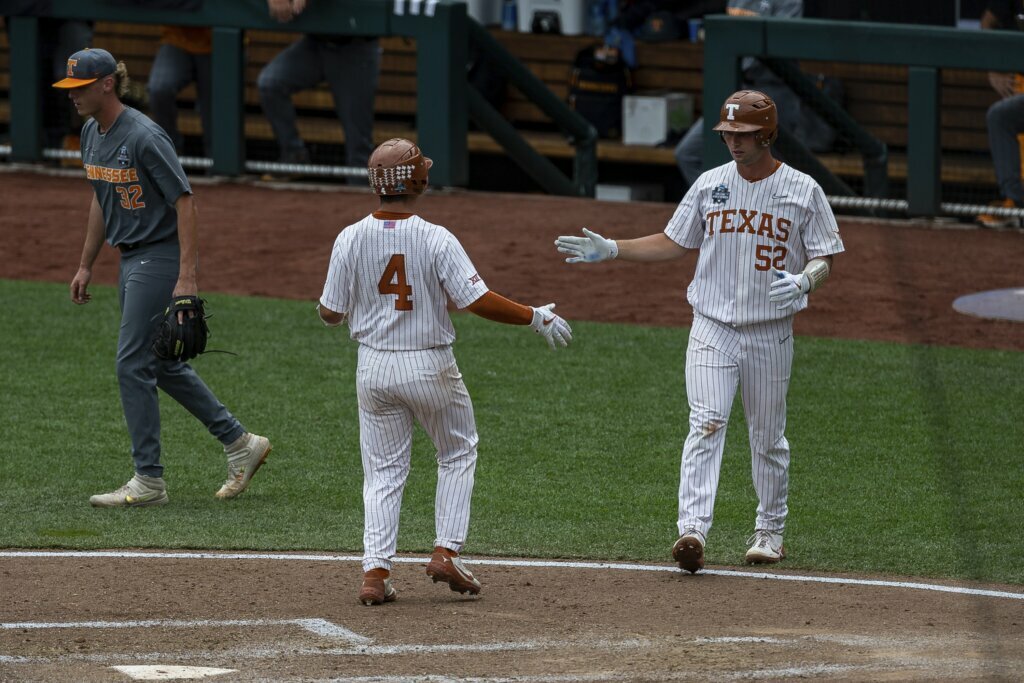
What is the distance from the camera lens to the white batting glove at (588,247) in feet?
19.6

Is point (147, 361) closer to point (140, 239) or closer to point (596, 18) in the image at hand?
point (140, 239)

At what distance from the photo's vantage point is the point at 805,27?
12461mm

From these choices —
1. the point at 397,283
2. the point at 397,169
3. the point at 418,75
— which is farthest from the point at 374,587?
the point at 418,75

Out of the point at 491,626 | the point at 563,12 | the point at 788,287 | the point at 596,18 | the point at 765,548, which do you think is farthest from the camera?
the point at 596,18

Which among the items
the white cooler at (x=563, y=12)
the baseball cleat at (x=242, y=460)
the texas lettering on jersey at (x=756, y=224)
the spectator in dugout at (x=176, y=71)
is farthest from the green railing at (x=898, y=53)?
the texas lettering on jersey at (x=756, y=224)

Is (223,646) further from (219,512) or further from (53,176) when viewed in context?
(53,176)

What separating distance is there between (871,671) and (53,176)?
11.5m

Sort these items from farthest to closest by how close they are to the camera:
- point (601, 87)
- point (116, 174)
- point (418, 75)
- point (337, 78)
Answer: point (601, 87)
point (418, 75)
point (337, 78)
point (116, 174)

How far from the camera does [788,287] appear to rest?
18.3ft

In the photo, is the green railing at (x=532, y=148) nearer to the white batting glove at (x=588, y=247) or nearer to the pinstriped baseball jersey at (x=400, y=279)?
the white batting glove at (x=588, y=247)

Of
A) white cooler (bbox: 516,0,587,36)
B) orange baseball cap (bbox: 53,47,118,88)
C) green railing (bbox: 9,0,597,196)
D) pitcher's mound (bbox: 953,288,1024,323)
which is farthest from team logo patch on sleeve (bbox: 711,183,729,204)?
white cooler (bbox: 516,0,587,36)

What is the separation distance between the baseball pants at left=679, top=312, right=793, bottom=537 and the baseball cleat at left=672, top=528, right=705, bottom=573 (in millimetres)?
37

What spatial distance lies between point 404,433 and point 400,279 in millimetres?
534

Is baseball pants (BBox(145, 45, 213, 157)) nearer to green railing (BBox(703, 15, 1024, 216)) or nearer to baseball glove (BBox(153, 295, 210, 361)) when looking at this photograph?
green railing (BBox(703, 15, 1024, 216))
